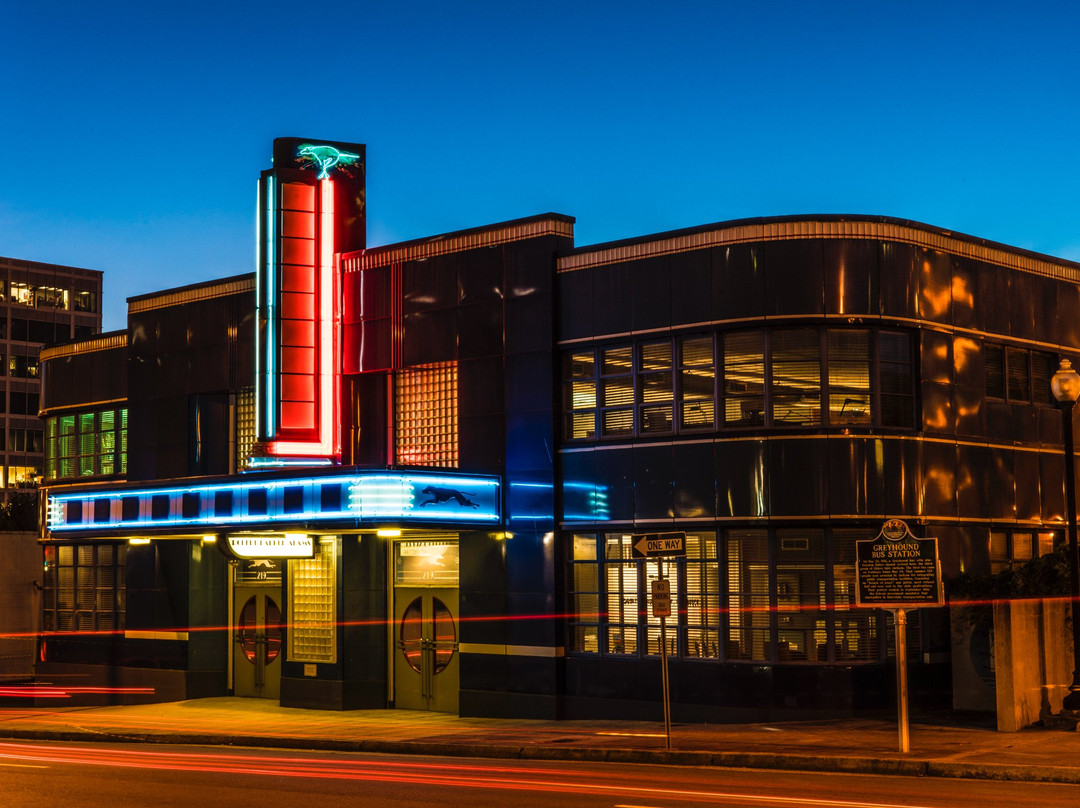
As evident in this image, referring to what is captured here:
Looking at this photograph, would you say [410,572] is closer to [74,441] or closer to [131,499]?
[131,499]

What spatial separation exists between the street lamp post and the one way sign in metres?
5.69

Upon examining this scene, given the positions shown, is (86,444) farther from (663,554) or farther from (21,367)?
(21,367)

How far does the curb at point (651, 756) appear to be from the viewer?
16.4 m

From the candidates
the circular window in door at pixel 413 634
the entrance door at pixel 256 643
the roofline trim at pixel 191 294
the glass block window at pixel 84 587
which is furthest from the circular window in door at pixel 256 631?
the roofline trim at pixel 191 294

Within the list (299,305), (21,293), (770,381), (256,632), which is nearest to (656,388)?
(770,381)

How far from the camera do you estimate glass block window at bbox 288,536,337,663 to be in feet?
91.7

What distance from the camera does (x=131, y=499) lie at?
94.6ft

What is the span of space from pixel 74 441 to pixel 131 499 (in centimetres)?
794

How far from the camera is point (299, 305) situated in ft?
89.7

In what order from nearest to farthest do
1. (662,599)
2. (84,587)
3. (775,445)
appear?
(662,599) → (775,445) → (84,587)

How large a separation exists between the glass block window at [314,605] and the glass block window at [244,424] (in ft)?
9.83

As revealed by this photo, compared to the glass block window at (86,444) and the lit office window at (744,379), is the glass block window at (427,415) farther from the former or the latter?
the glass block window at (86,444)

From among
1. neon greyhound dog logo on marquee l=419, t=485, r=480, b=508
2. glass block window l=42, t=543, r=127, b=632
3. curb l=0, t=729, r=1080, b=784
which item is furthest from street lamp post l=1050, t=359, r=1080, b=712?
glass block window l=42, t=543, r=127, b=632

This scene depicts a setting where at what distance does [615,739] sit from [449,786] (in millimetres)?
4907
